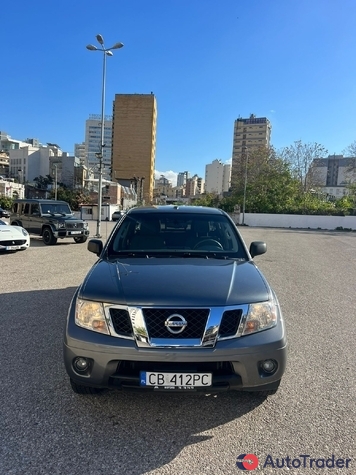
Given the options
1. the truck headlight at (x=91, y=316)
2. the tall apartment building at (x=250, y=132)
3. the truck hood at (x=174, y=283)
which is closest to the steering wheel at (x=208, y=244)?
the truck hood at (x=174, y=283)

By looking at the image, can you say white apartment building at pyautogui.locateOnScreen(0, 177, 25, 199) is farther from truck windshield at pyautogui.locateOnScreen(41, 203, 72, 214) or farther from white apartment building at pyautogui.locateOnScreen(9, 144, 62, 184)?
truck windshield at pyautogui.locateOnScreen(41, 203, 72, 214)

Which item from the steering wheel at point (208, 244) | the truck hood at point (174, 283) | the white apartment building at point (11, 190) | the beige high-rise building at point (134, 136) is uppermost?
the beige high-rise building at point (134, 136)

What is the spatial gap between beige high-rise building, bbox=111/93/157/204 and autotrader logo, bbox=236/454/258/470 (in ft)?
329

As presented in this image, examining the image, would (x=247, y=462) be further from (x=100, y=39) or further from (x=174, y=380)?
(x=100, y=39)

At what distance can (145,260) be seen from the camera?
10.7 feet

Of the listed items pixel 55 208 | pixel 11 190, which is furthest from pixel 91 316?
pixel 11 190

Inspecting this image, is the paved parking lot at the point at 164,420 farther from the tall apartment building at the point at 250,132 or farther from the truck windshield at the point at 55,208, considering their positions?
the tall apartment building at the point at 250,132

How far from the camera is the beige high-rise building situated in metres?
102

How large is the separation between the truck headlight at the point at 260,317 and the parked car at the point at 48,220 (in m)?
12.3

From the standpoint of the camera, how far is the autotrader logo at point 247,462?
2105 mm

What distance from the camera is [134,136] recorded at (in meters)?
103

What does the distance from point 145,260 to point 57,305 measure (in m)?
2.78

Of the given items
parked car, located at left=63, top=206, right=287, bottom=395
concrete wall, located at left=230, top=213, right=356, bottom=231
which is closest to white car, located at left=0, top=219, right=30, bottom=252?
parked car, located at left=63, top=206, right=287, bottom=395

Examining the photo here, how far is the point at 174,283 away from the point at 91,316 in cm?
66
